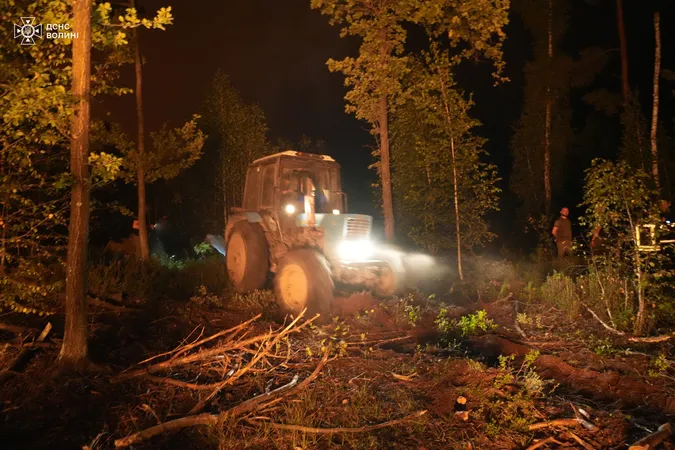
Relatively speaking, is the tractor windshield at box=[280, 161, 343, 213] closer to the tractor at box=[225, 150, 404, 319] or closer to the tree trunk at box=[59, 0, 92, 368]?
the tractor at box=[225, 150, 404, 319]

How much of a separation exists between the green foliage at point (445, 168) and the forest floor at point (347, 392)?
491 cm

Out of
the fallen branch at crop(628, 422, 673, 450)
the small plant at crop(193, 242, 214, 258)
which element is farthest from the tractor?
the small plant at crop(193, 242, 214, 258)

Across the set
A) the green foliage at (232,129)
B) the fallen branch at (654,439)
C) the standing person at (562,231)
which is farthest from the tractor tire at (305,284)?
the green foliage at (232,129)

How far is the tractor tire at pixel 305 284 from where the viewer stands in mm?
7406

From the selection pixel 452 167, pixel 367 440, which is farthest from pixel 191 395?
pixel 452 167

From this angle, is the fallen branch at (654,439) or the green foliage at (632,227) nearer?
the fallen branch at (654,439)

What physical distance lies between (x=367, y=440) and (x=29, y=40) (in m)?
5.32

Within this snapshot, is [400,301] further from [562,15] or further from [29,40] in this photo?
[562,15]

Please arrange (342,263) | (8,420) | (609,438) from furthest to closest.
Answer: (342,263) < (8,420) < (609,438)

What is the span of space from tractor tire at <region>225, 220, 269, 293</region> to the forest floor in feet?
7.31

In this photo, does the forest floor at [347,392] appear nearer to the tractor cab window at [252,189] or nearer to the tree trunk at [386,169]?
the tractor cab window at [252,189]

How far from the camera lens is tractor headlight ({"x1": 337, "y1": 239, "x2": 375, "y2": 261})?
8.53m

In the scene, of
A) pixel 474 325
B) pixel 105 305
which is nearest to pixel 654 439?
pixel 474 325

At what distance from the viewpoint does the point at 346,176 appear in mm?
35125
